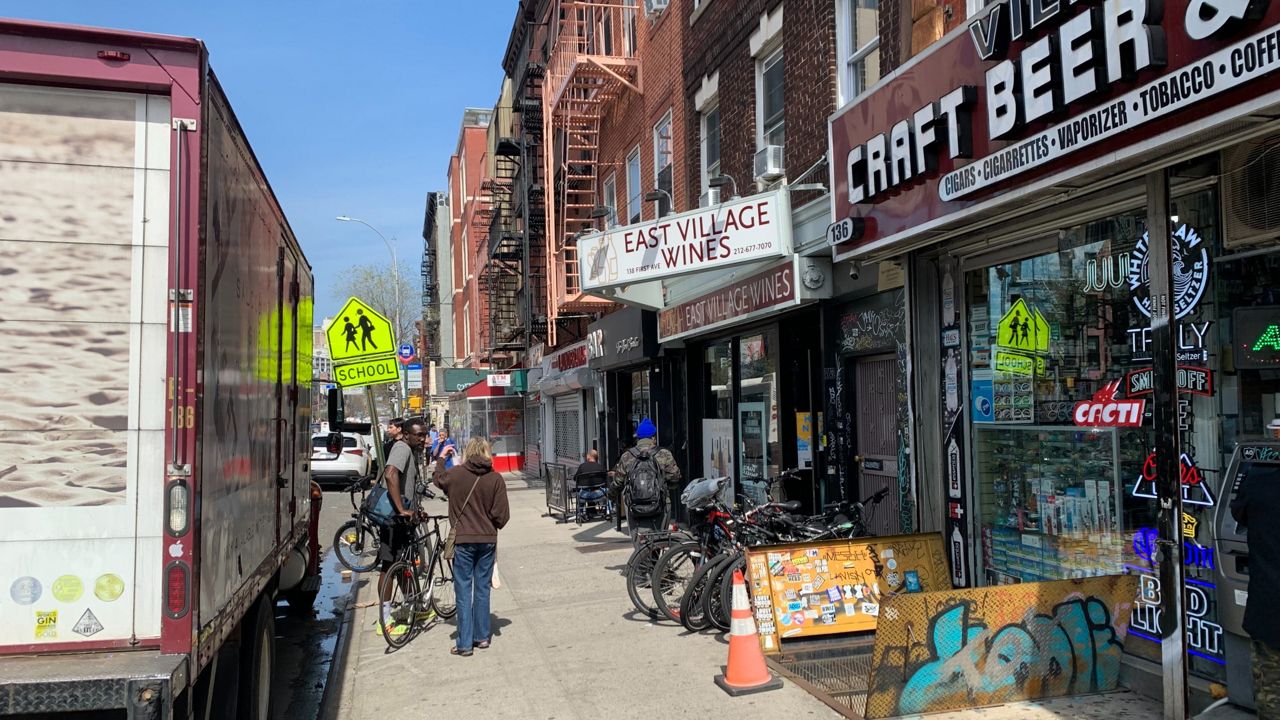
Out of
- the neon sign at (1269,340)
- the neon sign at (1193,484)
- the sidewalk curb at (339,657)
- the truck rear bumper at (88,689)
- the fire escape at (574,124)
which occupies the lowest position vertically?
the sidewalk curb at (339,657)

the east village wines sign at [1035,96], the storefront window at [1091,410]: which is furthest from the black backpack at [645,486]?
the storefront window at [1091,410]

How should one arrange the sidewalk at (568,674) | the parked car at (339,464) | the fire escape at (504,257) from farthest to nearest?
the fire escape at (504,257)
the parked car at (339,464)
the sidewalk at (568,674)

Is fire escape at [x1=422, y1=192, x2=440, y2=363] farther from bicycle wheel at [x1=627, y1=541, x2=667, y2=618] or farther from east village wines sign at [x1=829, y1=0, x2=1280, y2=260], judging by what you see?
east village wines sign at [x1=829, y1=0, x2=1280, y2=260]

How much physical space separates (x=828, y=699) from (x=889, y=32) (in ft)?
18.9

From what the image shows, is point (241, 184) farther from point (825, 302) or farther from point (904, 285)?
point (825, 302)

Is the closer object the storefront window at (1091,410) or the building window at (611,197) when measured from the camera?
the storefront window at (1091,410)

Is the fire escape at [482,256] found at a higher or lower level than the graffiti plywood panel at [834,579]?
higher

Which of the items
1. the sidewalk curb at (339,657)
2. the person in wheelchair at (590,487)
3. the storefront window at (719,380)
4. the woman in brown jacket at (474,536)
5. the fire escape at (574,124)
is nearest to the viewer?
the sidewalk curb at (339,657)

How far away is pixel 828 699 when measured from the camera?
223 inches

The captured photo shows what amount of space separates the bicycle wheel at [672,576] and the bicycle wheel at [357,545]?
15.6 ft

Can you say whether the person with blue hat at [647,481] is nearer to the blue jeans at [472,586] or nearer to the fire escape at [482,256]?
the blue jeans at [472,586]

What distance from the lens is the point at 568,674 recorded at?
22.2ft

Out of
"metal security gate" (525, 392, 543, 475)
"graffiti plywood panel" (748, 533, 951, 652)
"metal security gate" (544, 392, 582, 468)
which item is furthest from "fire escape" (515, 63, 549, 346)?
"graffiti plywood panel" (748, 533, 951, 652)

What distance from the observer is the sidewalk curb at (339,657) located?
6387mm
